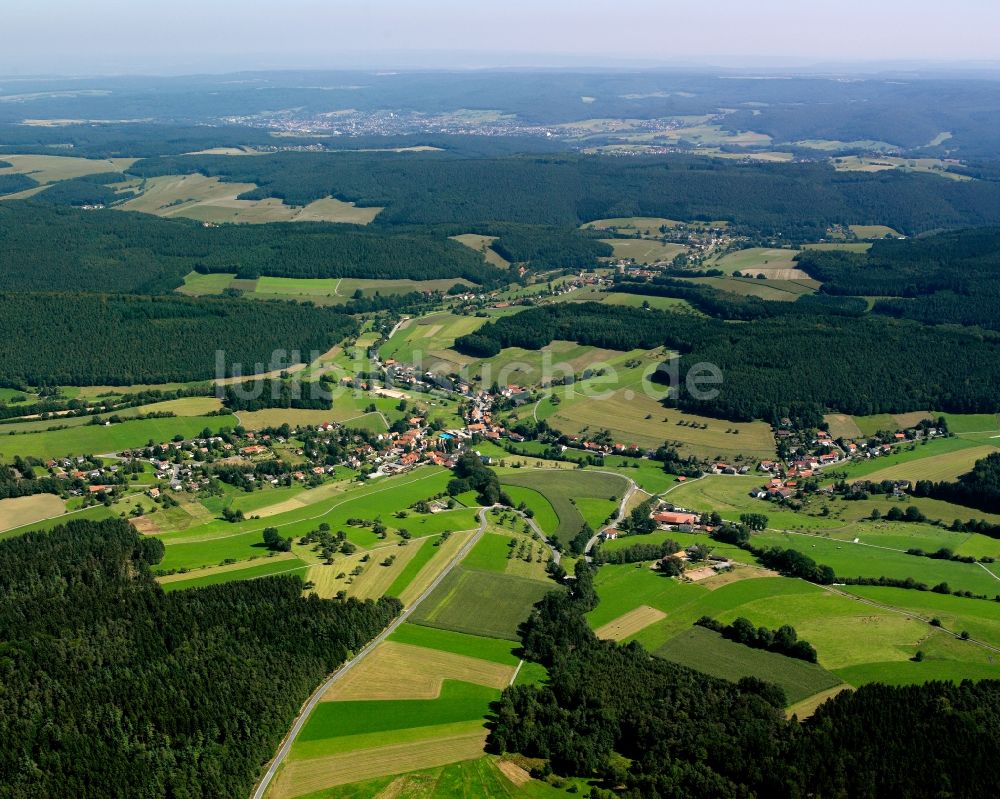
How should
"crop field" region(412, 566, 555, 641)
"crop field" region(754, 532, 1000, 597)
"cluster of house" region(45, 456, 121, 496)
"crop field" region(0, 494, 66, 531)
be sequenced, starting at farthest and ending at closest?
"cluster of house" region(45, 456, 121, 496), "crop field" region(0, 494, 66, 531), "crop field" region(754, 532, 1000, 597), "crop field" region(412, 566, 555, 641)

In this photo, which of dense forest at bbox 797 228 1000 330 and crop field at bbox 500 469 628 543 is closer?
crop field at bbox 500 469 628 543

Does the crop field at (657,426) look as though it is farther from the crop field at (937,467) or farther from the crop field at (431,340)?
the crop field at (431,340)

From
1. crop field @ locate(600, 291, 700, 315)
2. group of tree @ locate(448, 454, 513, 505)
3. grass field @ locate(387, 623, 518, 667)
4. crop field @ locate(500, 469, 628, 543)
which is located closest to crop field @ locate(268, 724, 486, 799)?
grass field @ locate(387, 623, 518, 667)

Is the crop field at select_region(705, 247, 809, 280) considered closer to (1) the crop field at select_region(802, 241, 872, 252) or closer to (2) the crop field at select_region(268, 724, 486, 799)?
(1) the crop field at select_region(802, 241, 872, 252)

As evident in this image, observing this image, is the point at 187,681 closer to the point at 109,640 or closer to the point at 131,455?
the point at 109,640

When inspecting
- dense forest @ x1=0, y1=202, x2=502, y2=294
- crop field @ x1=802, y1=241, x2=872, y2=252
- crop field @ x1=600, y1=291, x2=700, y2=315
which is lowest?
crop field @ x1=600, y1=291, x2=700, y2=315

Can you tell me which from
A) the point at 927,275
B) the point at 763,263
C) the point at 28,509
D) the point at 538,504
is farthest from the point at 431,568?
the point at 763,263

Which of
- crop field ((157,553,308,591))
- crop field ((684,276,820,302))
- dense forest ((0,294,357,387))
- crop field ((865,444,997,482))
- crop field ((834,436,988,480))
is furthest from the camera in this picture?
crop field ((684,276,820,302))

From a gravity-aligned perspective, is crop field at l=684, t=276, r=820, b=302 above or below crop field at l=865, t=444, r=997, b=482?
above
